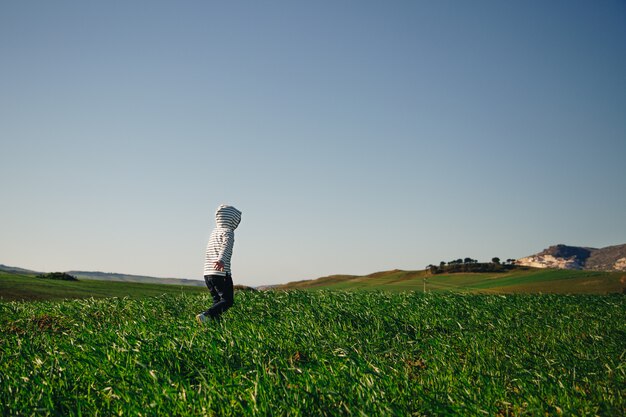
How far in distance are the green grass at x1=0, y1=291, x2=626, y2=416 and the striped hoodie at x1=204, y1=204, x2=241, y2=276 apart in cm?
127

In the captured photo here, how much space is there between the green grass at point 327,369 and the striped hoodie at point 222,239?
50.2 inches

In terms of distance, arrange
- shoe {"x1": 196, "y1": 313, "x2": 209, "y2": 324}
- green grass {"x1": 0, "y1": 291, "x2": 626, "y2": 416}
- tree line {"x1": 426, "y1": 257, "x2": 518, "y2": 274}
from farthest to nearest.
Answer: tree line {"x1": 426, "y1": 257, "x2": 518, "y2": 274}, shoe {"x1": 196, "y1": 313, "x2": 209, "y2": 324}, green grass {"x1": 0, "y1": 291, "x2": 626, "y2": 416}

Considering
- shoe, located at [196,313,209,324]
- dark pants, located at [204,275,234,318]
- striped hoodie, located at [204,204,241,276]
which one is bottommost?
shoe, located at [196,313,209,324]

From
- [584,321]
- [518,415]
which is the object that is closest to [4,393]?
[518,415]

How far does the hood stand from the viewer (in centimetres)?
981

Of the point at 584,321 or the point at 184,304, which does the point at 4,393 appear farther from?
the point at 584,321

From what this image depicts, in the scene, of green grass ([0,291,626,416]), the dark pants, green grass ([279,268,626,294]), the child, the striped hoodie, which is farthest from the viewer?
green grass ([279,268,626,294])

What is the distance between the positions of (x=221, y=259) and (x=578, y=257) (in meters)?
199

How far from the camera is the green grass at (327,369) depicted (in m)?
3.95

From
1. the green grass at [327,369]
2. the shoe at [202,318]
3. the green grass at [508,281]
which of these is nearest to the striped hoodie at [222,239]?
the shoe at [202,318]

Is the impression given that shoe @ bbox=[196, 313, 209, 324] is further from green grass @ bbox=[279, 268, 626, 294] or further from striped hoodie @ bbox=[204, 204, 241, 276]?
green grass @ bbox=[279, 268, 626, 294]

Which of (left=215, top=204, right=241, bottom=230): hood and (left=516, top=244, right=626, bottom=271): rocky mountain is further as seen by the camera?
(left=516, top=244, right=626, bottom=271): rocky mountain

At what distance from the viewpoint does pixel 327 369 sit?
5059 mm

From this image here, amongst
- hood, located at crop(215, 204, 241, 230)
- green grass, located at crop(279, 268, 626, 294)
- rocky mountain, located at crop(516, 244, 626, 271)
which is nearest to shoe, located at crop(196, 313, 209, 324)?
hood, located at crop(215, 204, 241, 230)
